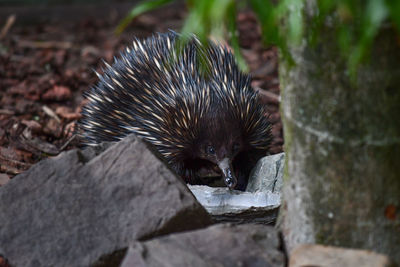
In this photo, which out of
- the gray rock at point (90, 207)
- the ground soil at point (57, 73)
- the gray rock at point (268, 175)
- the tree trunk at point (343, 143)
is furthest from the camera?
the ground soil at point (57, 73)

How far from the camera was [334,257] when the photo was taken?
8.13ft

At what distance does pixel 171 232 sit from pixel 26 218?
0.65 meters

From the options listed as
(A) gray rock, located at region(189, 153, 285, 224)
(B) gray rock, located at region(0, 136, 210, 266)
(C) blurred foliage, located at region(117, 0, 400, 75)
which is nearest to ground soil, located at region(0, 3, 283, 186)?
(B) gray rock, located at region(0, 136, 210, 266)

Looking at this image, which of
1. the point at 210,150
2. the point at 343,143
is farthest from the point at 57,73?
the point at 343,143

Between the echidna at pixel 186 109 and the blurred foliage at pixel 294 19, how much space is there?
1426 mm

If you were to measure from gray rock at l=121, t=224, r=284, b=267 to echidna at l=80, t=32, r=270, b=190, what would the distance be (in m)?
0.88

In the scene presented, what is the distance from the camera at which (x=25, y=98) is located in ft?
19.3

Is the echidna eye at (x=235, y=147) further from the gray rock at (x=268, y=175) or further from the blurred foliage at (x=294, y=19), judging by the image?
the blurred foliage at (x=294, y=19)

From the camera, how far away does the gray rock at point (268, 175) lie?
146 inches

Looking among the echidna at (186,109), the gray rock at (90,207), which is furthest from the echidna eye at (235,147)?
the gray rock at (90,207)

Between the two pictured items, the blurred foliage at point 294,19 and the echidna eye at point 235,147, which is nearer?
the blurred foliage at point 294,19

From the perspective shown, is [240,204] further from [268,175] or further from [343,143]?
[343,143]

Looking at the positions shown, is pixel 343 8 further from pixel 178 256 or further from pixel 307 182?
pixel 178 256

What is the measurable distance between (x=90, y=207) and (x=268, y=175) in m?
1.23
